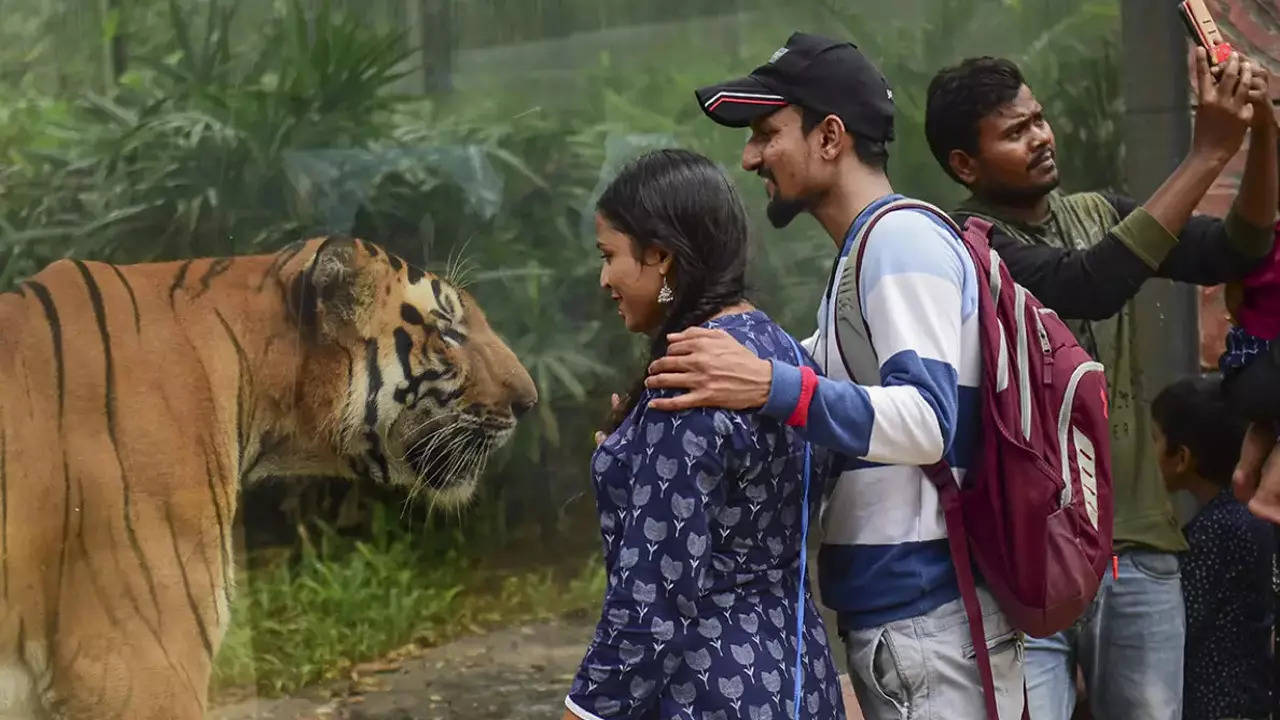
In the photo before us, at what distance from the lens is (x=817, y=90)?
8.50ft

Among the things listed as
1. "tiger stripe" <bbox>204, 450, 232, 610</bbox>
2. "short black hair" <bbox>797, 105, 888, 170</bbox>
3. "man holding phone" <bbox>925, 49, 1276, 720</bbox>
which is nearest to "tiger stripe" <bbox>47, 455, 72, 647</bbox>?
"tiger stripe" <bbox>204, 450, 232, 610</bbox>

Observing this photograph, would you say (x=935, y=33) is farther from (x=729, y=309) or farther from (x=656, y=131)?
(x=729, y=309)

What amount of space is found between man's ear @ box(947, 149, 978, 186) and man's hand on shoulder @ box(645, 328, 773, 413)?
1.28 metres

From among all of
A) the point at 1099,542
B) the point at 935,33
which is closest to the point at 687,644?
the point at 1099,542

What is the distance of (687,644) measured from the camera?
7.58 feet

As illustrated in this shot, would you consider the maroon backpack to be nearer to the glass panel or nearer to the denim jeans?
the glass panel

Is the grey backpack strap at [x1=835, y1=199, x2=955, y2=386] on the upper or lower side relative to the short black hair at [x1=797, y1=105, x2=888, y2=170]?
lower

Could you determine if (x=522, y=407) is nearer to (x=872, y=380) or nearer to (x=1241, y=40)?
(x=872, y=380)

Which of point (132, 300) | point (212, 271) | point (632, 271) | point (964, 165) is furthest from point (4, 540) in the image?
point (964, 165)

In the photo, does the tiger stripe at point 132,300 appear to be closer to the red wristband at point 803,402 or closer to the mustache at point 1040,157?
the red wristband at point 803,402

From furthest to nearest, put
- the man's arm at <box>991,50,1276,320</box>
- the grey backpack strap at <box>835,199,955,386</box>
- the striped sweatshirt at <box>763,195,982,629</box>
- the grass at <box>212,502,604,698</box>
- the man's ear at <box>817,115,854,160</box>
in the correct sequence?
the grass at <box>212,502,604,698</box>
the man's arm at <box>991,50,1276,320</box>
the man's ear at <box>817,115,854,160</box>
the grey backpack strap at <box>835,199,955,386</box>
the striped sweatshirt at <box>763,195,982,629</box>

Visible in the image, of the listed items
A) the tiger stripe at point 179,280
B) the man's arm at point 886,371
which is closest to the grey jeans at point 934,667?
the man's arm at point 886,371

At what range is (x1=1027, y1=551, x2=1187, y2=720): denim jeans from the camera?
3.46 m

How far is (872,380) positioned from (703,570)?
0.47 m
